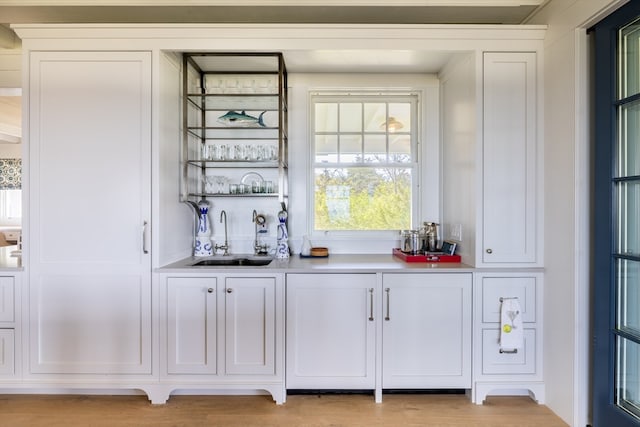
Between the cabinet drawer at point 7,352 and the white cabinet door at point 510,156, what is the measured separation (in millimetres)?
3211

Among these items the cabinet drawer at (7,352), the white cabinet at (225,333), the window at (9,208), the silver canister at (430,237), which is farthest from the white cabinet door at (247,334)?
the window at (9,208)

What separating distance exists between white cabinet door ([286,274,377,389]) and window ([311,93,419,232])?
861 millimetres

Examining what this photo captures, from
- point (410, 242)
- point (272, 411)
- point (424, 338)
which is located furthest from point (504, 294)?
point (272, 411)

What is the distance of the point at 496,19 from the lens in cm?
260

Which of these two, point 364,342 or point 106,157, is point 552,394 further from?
point 106,157

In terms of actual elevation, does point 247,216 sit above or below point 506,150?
below

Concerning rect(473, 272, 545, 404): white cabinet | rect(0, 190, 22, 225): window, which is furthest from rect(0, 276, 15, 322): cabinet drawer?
rect(0, 190, 22, 225): window

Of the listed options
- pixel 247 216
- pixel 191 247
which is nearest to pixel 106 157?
pixel 191 247

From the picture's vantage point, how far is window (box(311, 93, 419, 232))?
3.02m

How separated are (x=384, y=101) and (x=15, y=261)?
3.17 meters

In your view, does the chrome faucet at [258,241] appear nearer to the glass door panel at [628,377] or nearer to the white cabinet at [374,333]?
the white cabinet at [374,333]

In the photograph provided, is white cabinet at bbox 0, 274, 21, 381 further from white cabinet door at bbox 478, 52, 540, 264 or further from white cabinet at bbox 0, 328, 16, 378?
white cabinet door at bbox 478, 52, 540, 264

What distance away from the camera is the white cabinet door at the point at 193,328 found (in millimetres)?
2238

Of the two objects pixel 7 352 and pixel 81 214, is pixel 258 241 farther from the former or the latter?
pixel 7 352
